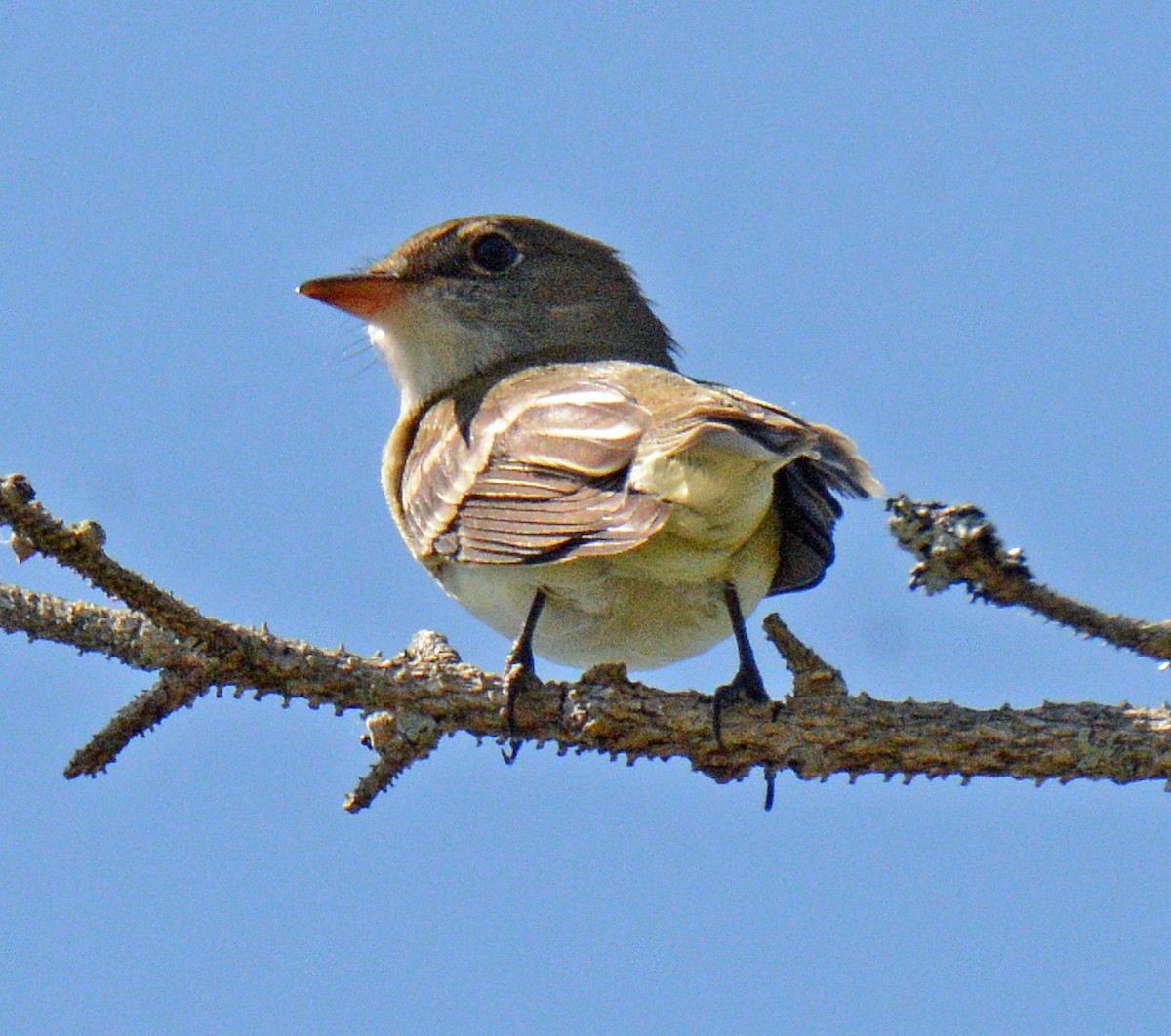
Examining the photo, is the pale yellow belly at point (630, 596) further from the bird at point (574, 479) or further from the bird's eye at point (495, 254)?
the bird's eye at point (495, 254)

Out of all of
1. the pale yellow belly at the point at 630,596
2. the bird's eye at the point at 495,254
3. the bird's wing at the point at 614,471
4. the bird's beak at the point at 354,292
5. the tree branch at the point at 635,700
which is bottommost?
the tree branch at the point at 635,700

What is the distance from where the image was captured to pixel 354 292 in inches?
Result: 265

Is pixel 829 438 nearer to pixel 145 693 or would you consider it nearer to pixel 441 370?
pixel 441 370

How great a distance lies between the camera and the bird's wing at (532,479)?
469 cm

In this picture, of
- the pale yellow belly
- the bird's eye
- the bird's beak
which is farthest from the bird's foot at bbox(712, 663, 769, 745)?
the bird's eye

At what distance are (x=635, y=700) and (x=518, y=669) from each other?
419 millimetres

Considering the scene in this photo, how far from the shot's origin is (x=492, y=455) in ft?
18.2

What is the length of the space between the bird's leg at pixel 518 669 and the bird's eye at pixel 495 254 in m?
2.44

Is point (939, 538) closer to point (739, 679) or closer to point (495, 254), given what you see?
point (739, 679)

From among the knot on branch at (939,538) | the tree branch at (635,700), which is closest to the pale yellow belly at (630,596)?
the tree branch at (635,700)

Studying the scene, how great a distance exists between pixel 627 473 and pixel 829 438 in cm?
109

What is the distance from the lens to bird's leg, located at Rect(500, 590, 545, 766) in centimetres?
440

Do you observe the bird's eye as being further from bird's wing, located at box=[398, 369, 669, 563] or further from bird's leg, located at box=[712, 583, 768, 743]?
bird's leg, located at box=[712, 583, 768, 743]

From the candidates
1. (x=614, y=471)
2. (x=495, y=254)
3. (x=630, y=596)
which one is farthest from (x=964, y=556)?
(x=495, y=254)
